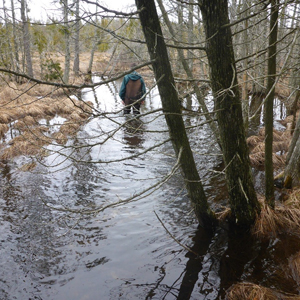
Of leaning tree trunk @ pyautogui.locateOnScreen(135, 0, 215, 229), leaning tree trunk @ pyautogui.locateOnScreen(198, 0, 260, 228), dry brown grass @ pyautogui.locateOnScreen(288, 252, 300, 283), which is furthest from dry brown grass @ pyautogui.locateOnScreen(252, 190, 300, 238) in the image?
leaning tree trunk @ pyautogui.locateOnScreen(135, 0, 215, 229)

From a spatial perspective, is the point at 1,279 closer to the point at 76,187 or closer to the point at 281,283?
the point at 76,187

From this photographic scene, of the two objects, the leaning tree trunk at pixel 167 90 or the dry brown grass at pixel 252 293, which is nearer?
the dry brown grass at pixel 252 293

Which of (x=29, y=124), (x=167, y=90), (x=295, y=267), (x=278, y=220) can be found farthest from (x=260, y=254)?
(x=29, y=124)

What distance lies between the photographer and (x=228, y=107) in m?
3.58

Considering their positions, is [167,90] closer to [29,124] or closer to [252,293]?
[252,293]

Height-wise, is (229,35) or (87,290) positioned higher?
(229,35)

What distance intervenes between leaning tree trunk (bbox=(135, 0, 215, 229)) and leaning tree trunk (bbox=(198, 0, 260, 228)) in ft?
1.58

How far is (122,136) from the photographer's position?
9.76m

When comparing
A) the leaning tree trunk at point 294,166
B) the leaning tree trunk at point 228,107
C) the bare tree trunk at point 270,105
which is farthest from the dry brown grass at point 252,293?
the leaning tree trunk at point 294,166

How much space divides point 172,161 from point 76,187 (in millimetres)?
2614

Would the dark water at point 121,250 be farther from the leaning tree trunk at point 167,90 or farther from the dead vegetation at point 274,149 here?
the dead vegetation at point 274,149

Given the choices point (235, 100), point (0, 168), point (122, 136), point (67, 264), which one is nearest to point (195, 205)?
point (235, 100)

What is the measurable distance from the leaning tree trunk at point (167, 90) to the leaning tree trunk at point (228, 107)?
481mm

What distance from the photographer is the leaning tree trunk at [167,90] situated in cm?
333
